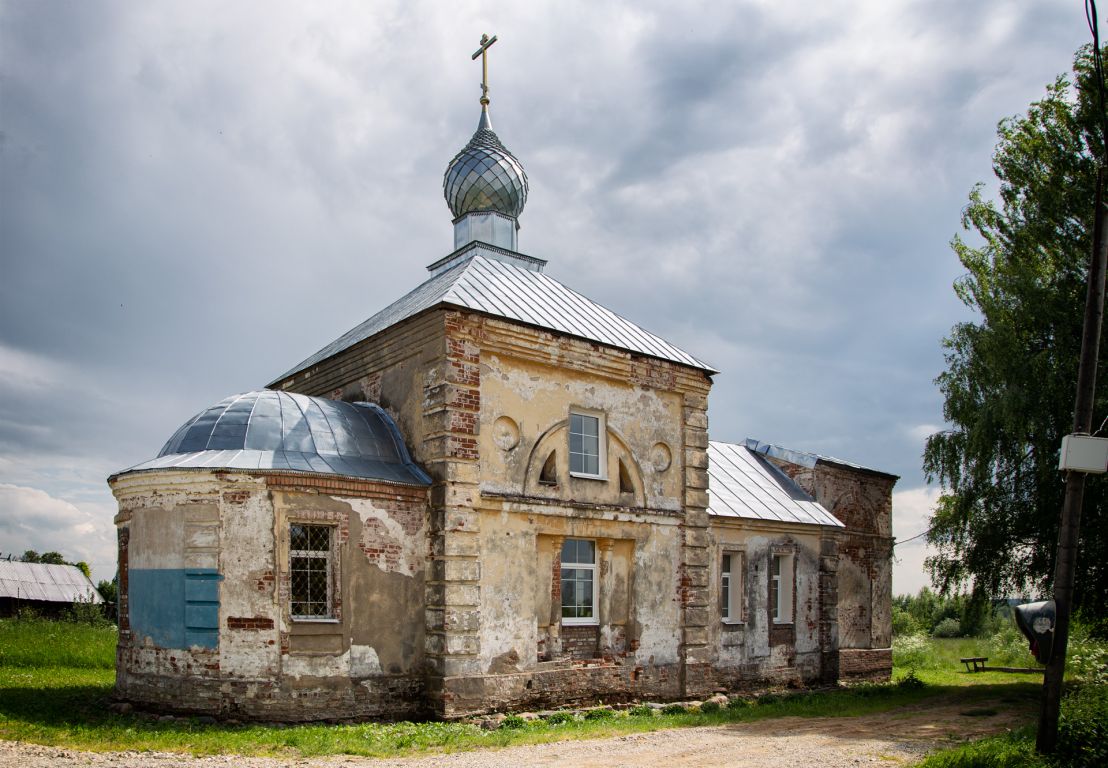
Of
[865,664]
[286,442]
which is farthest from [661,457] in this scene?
[865,664]

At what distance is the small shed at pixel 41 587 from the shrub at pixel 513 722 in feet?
79.8

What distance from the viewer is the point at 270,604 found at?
11.9 metres

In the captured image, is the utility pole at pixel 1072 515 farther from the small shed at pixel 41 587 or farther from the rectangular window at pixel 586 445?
the small shed at pixel 41 587

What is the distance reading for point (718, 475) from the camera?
66.6 feet

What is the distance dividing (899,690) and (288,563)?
43.2ft

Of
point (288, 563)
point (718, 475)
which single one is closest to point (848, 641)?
point (718, 475)

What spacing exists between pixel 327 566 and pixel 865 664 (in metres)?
13.5

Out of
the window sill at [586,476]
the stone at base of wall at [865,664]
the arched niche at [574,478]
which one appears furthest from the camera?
the stone at base of wall at [865,664]

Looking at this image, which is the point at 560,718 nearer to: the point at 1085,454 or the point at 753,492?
the point at 1085,454

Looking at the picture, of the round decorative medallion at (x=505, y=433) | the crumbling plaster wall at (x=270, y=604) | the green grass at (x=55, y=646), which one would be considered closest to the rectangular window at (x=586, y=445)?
the round decorative medallion at (x=505, y=433)

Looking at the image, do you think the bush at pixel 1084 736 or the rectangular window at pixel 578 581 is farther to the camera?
the rectangular window at pixel 578 581

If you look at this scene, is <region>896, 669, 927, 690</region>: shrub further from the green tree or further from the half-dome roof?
the half-dome roof

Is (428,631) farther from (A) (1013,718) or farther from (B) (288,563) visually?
(A) (1013,718)

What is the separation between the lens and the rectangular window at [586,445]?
49.1ft
